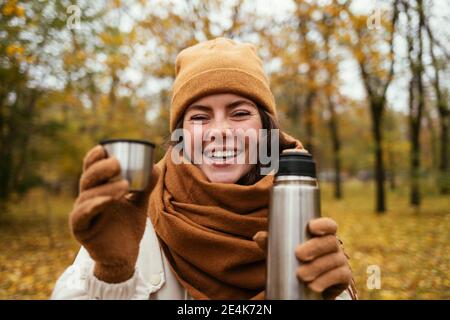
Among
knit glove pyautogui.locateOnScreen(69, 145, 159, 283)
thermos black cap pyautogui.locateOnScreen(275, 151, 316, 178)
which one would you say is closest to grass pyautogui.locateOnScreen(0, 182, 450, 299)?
thermos black cap pyautogui.locateOnScreen(275, 151, 316, 178)

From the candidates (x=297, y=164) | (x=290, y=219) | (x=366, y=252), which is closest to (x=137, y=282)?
(x=290, y=219)

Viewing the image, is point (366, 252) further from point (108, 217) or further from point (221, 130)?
point (108, 217)

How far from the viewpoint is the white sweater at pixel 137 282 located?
131 centimetres

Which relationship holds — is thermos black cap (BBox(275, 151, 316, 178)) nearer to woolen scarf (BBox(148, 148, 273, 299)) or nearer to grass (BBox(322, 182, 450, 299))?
woolen scarf (BBox(148, 148, 273, 299))

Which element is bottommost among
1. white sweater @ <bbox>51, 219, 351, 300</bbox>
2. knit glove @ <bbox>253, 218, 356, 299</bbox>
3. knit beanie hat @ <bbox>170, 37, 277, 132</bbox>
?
white sweater @ <bbox>51, 219, 351, 300</bbox>

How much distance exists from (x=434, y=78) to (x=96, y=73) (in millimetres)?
9624

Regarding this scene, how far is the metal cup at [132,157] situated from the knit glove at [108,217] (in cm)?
2

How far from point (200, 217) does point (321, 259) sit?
672 millimetres

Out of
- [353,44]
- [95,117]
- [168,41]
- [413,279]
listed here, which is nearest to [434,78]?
[353,44]

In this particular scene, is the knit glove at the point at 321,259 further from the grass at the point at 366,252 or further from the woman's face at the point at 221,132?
the grass at the point at 366,252

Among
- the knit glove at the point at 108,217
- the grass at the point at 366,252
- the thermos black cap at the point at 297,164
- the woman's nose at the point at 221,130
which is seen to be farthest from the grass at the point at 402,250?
the knit glove at the point at 108,217

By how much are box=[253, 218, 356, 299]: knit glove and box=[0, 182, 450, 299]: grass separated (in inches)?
193

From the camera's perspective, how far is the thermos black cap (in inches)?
48.3

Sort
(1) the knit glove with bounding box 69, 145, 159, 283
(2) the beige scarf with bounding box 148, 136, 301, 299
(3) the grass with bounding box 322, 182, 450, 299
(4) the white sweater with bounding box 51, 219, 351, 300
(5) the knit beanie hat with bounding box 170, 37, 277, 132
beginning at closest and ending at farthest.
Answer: (1) the knit glove with bounding box 69, 145, 159, 283 < (4) the white sweater with bounding box 51, 219, 351, 300 < (2) the beige scarf with bounding box 148, 136, 301, 299 < (5) the knit beanie hat with bounding box 170, 37, 277, 132 < (3) the grass with bounding box 322, 182, 450, 299
